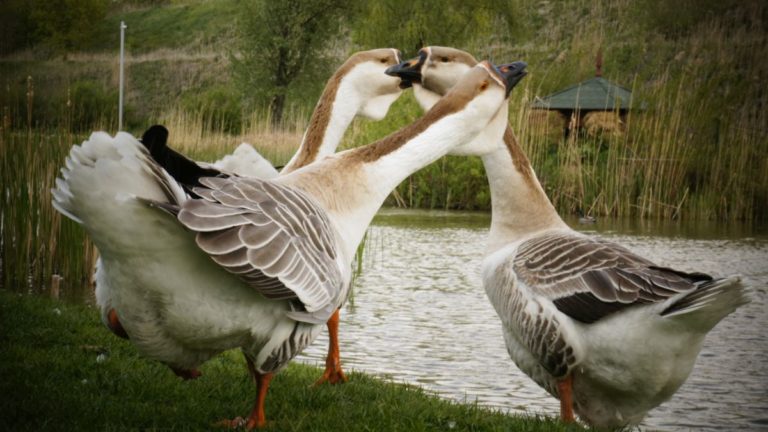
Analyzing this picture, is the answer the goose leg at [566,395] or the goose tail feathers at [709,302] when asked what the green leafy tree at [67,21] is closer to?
the goose leg at [566,395]

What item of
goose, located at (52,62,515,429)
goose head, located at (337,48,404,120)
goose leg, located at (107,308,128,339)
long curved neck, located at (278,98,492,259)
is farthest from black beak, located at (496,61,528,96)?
goose leg, located at (107,308,128,339)

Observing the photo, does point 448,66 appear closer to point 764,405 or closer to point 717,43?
point 764,405

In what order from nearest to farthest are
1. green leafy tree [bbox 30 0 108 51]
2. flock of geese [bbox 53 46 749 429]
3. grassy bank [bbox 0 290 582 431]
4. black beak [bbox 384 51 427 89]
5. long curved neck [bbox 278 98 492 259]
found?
flock of geese [bbox 53 46 749 429] → grassy bank [bbox 0 290 582 431] → long curved neck [bbox 278 98 492 259] → black beak [bbox 384 51 427 89] → green leafy tree [bbox 30 0 108 51]

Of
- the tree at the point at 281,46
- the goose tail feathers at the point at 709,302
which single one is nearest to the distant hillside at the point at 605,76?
the tree at the point at 281,46

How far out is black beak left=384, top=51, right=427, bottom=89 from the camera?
5.20m

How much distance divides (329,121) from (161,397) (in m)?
2.29

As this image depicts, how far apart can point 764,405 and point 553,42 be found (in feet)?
112

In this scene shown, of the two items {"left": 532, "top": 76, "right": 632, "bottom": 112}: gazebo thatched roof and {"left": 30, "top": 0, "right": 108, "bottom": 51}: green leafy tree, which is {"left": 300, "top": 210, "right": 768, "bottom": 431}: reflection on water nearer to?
{"left": 532, "top": 76, "right": 632, "bottom": 112}: gazebo thatched roof

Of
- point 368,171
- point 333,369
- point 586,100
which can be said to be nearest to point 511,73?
point 368,171

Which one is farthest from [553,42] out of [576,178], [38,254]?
[38,254]

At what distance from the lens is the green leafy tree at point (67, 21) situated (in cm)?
3256

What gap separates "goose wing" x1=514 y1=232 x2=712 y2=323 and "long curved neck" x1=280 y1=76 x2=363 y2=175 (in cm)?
163

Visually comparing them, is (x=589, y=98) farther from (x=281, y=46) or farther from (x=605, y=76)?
(x=281, y=46)

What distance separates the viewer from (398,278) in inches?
399
